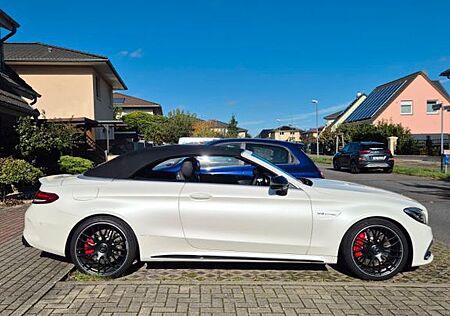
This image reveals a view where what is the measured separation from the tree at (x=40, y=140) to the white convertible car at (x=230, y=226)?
26.4 feet

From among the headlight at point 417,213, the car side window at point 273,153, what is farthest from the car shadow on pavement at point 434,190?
the headlight at point 417,213

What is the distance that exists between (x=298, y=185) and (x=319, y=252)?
2.53 feet

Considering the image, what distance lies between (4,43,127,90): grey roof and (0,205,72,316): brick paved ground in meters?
15.5

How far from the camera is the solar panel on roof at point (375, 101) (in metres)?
50.0

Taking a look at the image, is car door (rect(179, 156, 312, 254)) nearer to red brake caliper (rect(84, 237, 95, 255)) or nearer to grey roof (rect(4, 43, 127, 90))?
red brake caliper (rect(84, 237, 95, 255))

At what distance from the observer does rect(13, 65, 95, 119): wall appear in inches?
814

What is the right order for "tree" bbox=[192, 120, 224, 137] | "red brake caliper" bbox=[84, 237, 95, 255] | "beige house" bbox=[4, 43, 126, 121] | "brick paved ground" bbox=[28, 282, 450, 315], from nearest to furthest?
"brick paved ground" bbox=[28, 282, 450, 315] < "red brake caliper" bbox=[84, 237, 95, 255] < "beige house" bbox=[4, 43, 126, 121] < "tree" bbox=[192, 120, 224, 137]

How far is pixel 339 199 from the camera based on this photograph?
14.9 ft

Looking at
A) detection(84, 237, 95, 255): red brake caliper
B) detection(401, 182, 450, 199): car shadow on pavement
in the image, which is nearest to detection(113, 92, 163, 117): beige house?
detection(401, 182, 450, 199): car shadow on pavement

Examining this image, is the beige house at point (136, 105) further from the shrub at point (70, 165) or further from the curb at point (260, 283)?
the curb at point (260, 283)

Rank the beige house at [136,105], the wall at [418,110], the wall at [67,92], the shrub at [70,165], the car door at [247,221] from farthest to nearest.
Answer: the beige house at [136,105] → the wall at [418,110] → the wall at [67,92] → the shrub at [70,165] → the car door at [247,221]

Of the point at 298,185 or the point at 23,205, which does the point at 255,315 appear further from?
the point at 23,205

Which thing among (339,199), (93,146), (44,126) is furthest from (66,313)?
(93,146)

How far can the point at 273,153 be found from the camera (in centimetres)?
747
